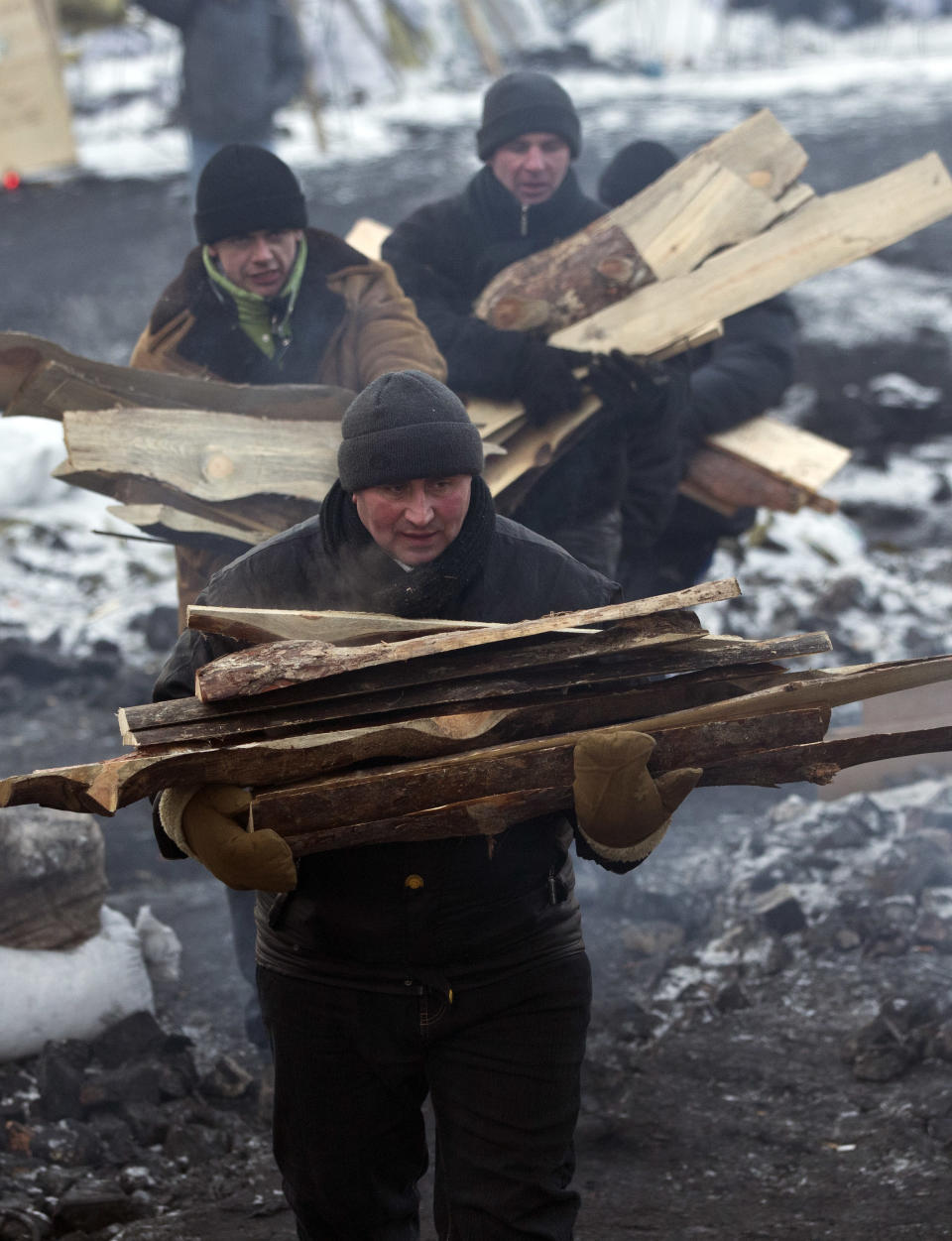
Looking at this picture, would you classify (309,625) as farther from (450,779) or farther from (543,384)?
(543,384)

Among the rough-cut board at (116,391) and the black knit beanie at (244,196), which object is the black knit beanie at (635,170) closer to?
the black knit beanie at (244,196)

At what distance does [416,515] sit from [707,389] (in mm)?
3440

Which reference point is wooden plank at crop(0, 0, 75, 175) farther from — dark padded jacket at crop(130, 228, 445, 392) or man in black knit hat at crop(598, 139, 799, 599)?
dark padded jacket at crop(130, 228, 445, 392)

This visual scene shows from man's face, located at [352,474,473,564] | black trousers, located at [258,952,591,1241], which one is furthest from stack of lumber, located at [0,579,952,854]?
black trousers, located at [258,952,591,1241]

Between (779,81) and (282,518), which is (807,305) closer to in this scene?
(779,81)

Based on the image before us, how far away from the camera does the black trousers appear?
2838mm

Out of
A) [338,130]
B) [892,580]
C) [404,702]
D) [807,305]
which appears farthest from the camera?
[338,130]

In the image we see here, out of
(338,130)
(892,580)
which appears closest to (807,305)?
(892,580)

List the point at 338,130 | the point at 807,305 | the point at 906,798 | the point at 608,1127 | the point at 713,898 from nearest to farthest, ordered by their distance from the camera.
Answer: the point at 608,1127
the point at 713,898
the point at 906,798
the point at 807,305
the point at 338,130

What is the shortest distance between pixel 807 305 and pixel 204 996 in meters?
8.03

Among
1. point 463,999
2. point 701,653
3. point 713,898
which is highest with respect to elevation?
point 701,653

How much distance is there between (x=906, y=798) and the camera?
6383 mm

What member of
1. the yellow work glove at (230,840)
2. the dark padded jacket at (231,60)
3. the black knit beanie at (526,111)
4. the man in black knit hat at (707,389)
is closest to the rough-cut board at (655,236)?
the black knit beanie at (526,111)

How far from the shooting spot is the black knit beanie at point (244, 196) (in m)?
4.66
